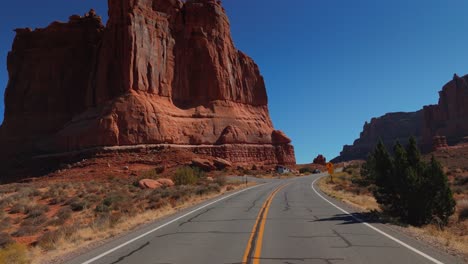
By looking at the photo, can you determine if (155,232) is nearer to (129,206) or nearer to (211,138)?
(129,206)

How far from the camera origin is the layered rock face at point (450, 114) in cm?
13425

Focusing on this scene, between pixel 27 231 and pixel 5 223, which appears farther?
pixel 5 223

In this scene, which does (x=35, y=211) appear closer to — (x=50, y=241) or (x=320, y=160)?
(x=50, y=241)

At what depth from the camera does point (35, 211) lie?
22.6 metres

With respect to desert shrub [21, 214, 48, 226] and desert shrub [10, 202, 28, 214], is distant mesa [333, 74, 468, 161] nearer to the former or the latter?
desert shrub [10, 202, 28, 214]

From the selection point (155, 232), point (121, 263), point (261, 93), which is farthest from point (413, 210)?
point (261, 93)

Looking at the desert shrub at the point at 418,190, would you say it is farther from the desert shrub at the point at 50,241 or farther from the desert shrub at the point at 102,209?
the desert shrub at the point at 102,209

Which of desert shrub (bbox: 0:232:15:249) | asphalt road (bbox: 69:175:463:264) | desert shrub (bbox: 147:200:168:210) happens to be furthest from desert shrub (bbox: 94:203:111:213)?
asphalt road (bbox: 69:175:463:264)

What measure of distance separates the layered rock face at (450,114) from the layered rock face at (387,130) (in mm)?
28176

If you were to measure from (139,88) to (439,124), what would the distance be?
391 ft

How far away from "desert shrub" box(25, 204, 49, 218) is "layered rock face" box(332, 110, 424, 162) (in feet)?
539

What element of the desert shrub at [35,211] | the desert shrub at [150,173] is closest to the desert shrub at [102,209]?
the desert shrub at [35,211]


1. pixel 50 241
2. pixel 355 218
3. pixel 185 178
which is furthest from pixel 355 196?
pixel 50 241

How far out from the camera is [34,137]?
228 ft
